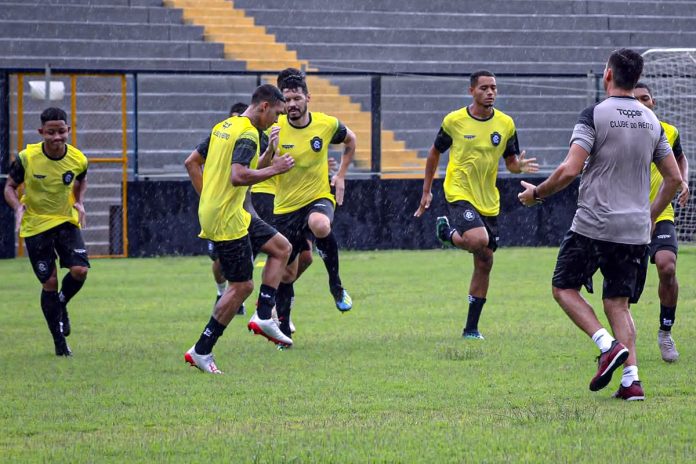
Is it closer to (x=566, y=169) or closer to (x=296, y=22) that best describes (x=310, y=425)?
(x=566, y=169)

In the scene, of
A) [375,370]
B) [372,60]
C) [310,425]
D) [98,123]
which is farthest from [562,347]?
[372,60]

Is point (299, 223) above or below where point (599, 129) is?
below

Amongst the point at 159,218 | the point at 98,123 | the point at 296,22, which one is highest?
the point at 296,22

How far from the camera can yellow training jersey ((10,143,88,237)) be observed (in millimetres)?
10039

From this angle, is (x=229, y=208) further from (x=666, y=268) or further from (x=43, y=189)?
(x=666, y=268)

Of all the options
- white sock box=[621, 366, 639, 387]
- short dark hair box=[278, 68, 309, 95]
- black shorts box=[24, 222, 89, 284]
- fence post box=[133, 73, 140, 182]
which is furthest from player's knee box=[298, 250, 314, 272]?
fence post box=[133, 73, 140, 182]

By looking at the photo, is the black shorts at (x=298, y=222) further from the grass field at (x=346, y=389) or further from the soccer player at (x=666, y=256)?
the soccer player at (x=666, y=256)

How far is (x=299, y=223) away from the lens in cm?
1065

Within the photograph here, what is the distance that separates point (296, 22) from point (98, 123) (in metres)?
5.96

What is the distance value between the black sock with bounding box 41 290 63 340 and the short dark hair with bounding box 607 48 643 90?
15.8 feet

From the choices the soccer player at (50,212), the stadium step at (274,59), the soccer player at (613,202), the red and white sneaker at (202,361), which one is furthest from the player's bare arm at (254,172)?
the stadium step at (274,59)

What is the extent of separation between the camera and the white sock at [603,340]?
7000mm

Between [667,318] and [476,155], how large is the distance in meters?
2.50

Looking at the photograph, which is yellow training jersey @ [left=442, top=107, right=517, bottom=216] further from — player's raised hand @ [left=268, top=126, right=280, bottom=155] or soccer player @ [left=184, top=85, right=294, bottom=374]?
soccer player @ [left=184, top=85, right=294, bottom=374]
